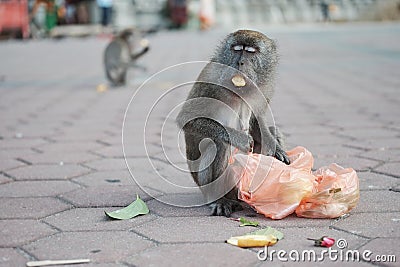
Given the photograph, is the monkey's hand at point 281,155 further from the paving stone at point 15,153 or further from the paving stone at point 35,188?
the paving stone at point 15,153

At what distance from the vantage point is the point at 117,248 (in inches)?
103

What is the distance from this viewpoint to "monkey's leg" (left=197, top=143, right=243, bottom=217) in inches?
120

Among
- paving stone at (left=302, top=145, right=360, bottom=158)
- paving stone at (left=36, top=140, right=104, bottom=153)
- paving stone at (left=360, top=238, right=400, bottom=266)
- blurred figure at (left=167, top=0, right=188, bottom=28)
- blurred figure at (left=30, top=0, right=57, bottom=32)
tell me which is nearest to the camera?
paving stone at (left=360, top=238, right=400, bottom=266)

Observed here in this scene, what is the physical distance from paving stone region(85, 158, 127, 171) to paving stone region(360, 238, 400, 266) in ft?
6.41

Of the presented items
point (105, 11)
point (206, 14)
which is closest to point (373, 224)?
point (105, 11)

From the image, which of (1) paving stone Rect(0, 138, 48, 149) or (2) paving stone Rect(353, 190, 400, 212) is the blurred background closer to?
(1) paving stone Rect(0, 138, 48, 149)

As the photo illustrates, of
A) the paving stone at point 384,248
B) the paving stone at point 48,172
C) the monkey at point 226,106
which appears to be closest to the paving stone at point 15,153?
the paving stone at point 48,172

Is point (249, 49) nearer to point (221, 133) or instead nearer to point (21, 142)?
point (221, 133)

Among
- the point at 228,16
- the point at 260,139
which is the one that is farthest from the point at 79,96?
the point at 228,16

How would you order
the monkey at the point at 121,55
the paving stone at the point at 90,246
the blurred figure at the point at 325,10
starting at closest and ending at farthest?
the paving stone at the point at 90,246 → the monkey at the point at 121,55 → the blurred figure at the point at 325,10

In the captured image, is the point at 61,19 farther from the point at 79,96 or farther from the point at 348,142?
the point at 348,142

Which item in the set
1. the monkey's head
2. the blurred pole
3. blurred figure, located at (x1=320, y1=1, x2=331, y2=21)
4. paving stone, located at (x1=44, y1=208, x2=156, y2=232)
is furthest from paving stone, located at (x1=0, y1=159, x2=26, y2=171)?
blurred figure, located at (x1=320, y1=1, x2=331, y2=21)

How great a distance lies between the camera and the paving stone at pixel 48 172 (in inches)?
155

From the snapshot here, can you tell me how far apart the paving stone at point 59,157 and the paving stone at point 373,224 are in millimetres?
2068
